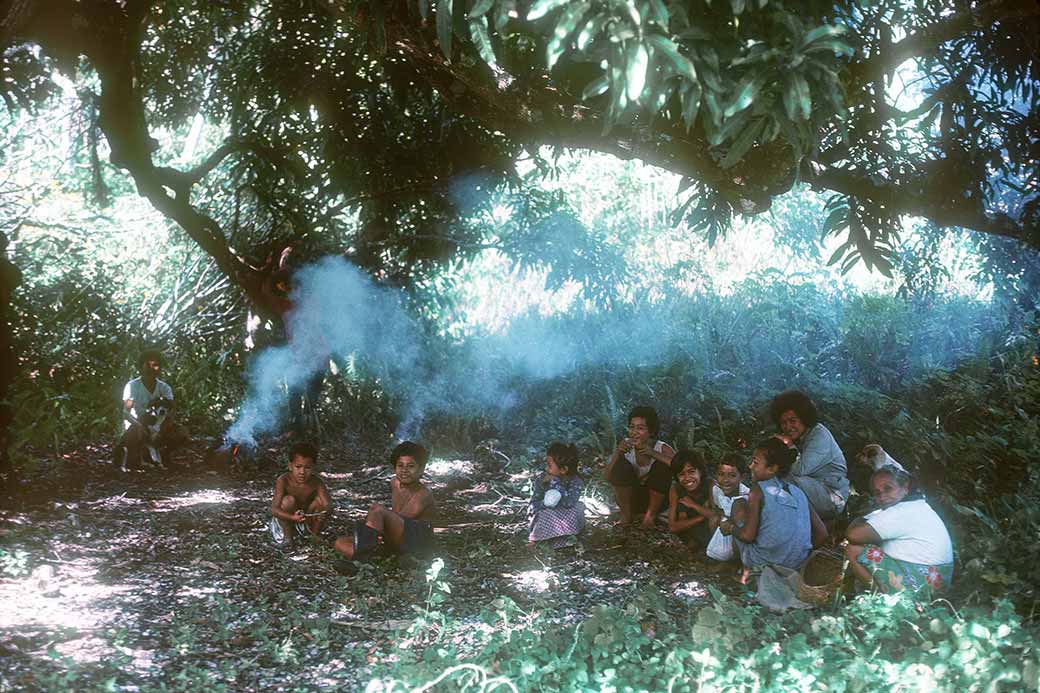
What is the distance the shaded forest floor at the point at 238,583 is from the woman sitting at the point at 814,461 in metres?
0.75

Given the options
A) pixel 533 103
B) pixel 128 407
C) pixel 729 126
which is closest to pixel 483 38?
pixel 729 126

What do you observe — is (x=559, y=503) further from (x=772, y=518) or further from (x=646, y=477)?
(x=772, y=518)

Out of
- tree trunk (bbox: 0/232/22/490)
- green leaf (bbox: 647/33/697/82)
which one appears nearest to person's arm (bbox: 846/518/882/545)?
green leaf (bbox: 647/33/697/82)

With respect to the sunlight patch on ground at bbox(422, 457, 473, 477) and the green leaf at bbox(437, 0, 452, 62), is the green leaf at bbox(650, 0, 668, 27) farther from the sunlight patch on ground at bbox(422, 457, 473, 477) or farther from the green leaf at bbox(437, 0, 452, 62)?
the sunlight patch on ground at bbox(422, 457, 473, 477)

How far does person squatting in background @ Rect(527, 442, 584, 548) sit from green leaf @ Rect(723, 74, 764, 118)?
288 centimetres

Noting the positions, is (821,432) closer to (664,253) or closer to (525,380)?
(525,380)

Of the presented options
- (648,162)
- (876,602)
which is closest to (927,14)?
(648,162)

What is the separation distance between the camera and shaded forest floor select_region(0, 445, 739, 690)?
377 cm

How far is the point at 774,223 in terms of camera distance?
37.6 ft

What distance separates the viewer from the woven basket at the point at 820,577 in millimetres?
4457

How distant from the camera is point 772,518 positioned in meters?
4.73

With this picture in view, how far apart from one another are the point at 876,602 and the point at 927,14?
13.1 feet

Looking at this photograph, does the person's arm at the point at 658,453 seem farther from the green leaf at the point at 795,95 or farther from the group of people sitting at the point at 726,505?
the green leaf at the point at 795,95

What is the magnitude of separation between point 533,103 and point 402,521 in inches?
96.3
